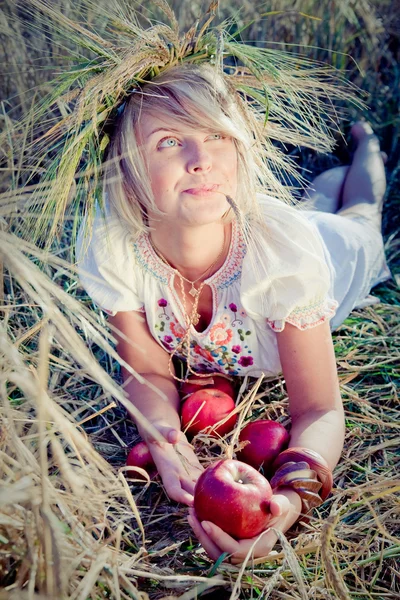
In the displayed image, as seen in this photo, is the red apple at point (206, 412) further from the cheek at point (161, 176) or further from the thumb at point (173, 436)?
the cheek at point (161, 176)

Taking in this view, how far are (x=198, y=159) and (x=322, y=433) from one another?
960 millimetres

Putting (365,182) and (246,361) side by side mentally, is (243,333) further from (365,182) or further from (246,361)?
(365,182)

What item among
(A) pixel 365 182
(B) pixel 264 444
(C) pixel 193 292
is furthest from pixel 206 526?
(A) pixel 365 182

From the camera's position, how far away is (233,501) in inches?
62.7

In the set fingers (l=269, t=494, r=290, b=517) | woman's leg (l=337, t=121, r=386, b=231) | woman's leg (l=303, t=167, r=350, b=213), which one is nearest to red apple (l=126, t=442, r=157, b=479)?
fingers (l=269, t=494, r=290, b=517)

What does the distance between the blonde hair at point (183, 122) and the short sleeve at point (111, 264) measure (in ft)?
0.39

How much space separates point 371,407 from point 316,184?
1.55 m

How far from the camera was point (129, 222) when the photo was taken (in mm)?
2199

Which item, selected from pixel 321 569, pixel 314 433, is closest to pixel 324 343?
pixel 314 433

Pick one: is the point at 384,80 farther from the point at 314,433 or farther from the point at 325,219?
the point at 314,433

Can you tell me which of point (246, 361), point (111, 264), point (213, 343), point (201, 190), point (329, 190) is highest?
point (201, 190)

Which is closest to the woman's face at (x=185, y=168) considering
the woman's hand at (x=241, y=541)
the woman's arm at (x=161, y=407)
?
the woman's arm at (x=161, y=407)

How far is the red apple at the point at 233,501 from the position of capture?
62.9 inches

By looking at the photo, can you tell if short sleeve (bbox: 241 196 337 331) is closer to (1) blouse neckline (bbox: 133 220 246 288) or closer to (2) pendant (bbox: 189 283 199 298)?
(1) blouse neckline (bbox: 133 220 246 288)
